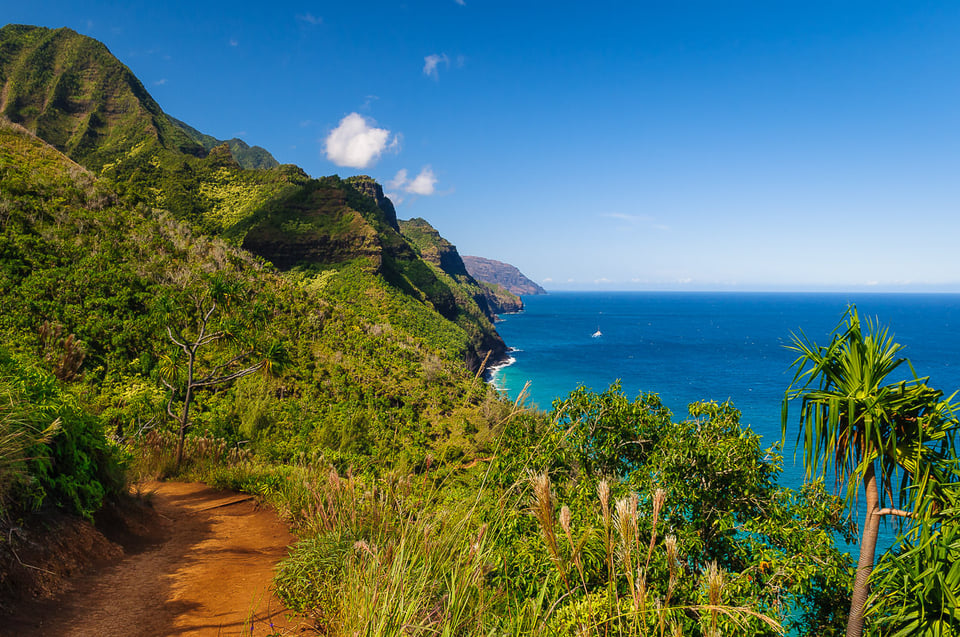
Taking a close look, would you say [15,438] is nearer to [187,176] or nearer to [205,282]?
[205,282]

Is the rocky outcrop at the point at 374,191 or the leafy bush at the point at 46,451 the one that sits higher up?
the rocky outcrop at the point at 374,191

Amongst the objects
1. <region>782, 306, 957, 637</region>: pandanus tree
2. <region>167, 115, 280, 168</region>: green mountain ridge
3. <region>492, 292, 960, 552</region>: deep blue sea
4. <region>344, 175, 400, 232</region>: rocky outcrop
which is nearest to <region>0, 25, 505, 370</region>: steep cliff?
<region>492, 292, 960, 552</region>: deep blue sea

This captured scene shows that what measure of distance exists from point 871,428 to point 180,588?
7.85m

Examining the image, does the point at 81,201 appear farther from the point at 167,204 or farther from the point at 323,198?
the point at 323,198

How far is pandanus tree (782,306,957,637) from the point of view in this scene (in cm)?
529

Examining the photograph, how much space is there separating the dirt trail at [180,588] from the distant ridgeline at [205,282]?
1.91 meters

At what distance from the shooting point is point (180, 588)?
4.30 meters

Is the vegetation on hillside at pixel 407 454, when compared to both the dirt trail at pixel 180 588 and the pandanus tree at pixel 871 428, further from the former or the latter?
the dirt trail at pixel 180 588

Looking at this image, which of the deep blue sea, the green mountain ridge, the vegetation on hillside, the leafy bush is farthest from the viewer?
the green mountain ridge

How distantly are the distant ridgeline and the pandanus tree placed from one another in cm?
459

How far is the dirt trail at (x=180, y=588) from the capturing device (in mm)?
3438

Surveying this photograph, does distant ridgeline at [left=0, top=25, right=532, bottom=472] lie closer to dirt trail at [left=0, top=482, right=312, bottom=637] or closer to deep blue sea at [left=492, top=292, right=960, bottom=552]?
dirt trail at [left=0, top=482, right=312, bottom=637]

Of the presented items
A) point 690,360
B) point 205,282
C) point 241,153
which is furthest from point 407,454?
point 241,153

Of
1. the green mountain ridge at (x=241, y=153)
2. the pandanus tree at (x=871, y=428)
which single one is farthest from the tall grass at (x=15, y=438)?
the green mountain ridge at (x=241, y=153)
